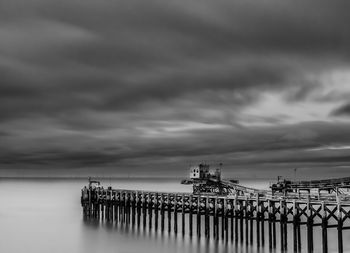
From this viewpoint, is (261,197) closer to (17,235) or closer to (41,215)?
(17,235)

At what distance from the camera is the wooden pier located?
1380 inches

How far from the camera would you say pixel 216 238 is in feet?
145

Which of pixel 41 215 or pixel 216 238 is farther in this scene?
pixel 41 215

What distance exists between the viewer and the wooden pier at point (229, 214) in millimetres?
35062

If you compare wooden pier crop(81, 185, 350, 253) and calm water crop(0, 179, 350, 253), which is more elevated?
wooden pier crop(81, 185, 350, 253)

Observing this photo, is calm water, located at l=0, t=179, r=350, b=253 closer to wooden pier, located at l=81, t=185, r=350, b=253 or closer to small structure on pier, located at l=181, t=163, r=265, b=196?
wooden pier, located at l=81, t=185, r=350, b=253

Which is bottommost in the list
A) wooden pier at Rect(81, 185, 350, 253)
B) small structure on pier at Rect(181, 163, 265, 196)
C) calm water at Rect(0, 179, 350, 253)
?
calm water at Rect(0, 179, 350, 253)

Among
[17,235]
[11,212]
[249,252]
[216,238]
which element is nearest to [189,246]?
[216,238]

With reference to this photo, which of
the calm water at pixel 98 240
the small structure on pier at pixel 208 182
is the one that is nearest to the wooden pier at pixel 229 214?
the calm water at pixel 98 240

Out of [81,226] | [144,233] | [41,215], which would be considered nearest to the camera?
[144,233]

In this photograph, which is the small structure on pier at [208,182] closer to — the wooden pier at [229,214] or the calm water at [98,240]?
the wooden pier at [229,214]

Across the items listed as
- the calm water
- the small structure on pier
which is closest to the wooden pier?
the calm water

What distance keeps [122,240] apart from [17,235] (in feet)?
53.7

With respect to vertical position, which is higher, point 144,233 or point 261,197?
point 261,197
